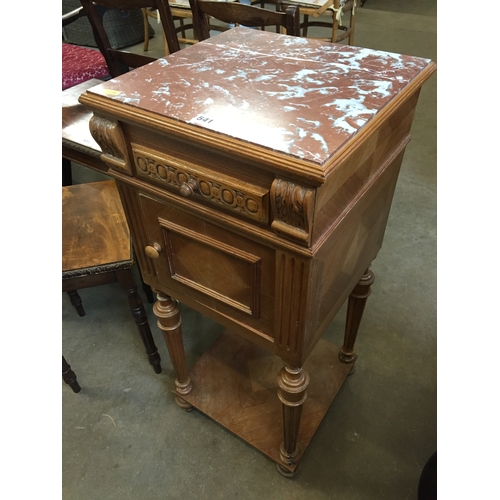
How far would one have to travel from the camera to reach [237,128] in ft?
1.90

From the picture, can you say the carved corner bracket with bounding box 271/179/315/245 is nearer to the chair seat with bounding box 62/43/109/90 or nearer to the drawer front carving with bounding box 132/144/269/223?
the drawer front carving with bounding box 132/144/269/223

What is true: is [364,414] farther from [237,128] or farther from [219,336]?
[237,128]

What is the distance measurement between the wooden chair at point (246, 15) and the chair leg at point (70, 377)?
1190mm

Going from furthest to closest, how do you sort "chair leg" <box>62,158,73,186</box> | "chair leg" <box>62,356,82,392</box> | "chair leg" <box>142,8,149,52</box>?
"chair leg" <box>142,8,149,52</box> → "chair leg" <box>62,158,73,186</box> → "chair leg" <box>62,356,82,392</box>

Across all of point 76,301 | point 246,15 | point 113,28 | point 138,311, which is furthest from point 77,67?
point 113,28

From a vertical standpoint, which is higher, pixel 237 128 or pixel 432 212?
pixel 237 128

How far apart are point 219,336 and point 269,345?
2.05 ft

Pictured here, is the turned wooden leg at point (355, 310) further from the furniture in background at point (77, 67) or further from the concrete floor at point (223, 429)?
the furniture in background at point (77, 67)

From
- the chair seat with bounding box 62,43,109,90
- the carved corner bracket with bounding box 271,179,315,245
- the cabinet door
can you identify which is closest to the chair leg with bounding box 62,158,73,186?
the chair seat with bounding box 62,43,109,90

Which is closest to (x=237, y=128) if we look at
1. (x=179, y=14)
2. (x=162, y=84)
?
(x=162, y=84)

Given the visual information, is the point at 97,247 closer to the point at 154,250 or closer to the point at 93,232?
the point at 93,232

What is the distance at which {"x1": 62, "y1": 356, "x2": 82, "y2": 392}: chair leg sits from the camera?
4.06ft

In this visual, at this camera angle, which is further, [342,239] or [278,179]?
[342,239]

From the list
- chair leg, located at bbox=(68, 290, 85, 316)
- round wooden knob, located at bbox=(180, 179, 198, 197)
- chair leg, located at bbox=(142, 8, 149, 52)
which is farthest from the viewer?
chair leg, located at bbox=(142, 8, 149, 52)
